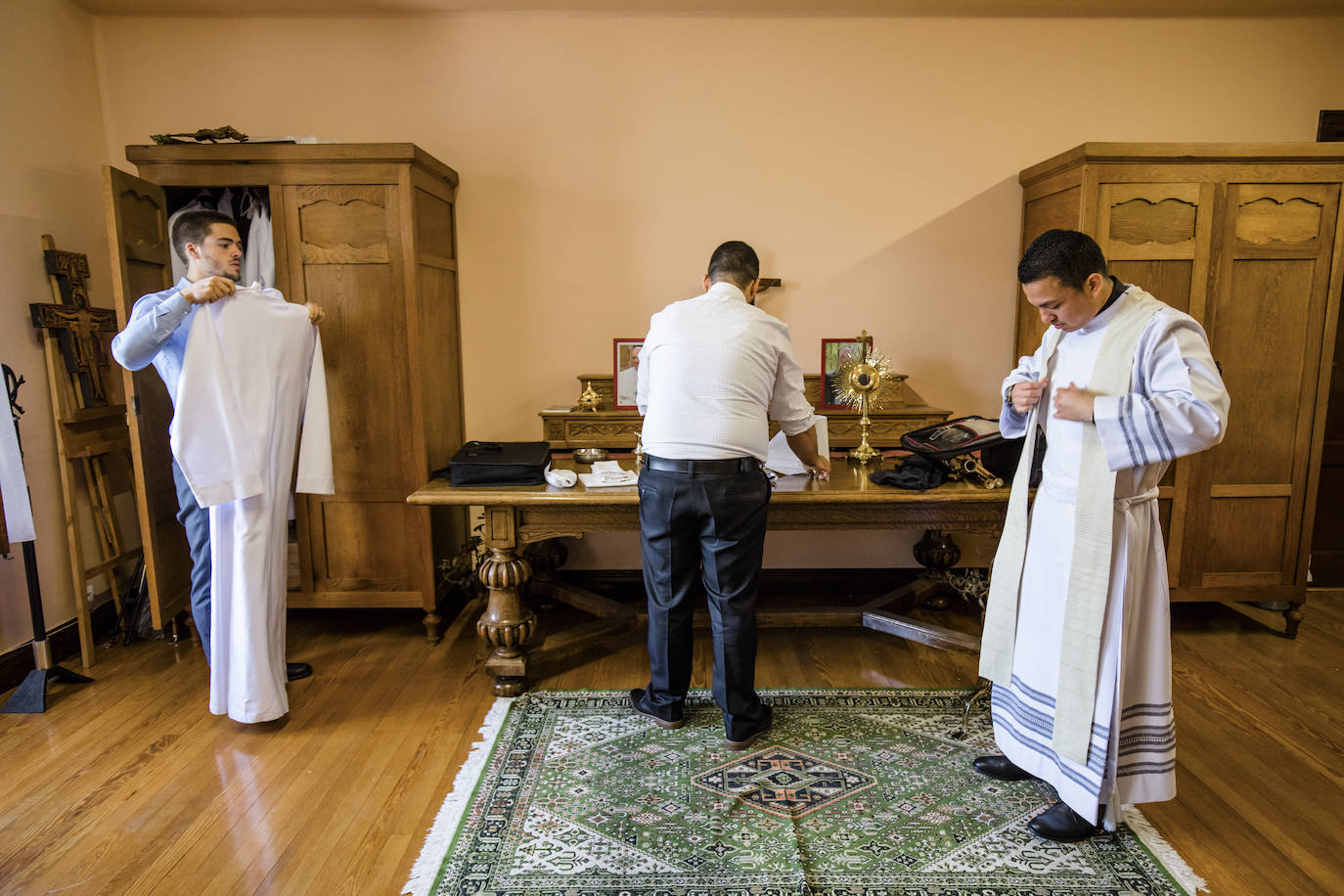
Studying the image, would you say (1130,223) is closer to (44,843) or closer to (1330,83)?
(1330,83)

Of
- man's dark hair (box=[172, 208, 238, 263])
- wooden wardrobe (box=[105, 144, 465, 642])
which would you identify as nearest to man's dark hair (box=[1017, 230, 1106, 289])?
wooden wardrobe (box=[105, 144, 465, 642])

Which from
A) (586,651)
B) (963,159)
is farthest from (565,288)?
(963,159)

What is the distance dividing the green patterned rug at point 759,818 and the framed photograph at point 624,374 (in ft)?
5.06

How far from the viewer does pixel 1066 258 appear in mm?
1908

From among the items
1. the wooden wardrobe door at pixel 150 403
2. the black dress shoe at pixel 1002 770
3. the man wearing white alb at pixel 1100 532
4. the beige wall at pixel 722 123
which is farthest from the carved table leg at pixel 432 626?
the man wearing white alb at pixel 1100 532

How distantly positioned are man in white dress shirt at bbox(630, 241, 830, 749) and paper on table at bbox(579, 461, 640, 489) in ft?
1.25

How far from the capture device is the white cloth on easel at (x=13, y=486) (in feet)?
8.98

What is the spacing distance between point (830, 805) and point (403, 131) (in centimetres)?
357

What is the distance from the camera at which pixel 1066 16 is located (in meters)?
3.75

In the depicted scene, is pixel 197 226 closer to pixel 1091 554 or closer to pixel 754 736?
pixel 754 736

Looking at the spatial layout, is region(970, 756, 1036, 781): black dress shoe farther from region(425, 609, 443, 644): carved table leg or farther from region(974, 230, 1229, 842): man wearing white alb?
region(425, 609, 443, 644): carved table leg

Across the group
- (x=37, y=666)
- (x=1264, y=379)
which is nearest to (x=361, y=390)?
(x=37, y=666)

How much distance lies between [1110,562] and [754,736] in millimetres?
1279

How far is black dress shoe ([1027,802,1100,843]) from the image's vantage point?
210 centimetres
